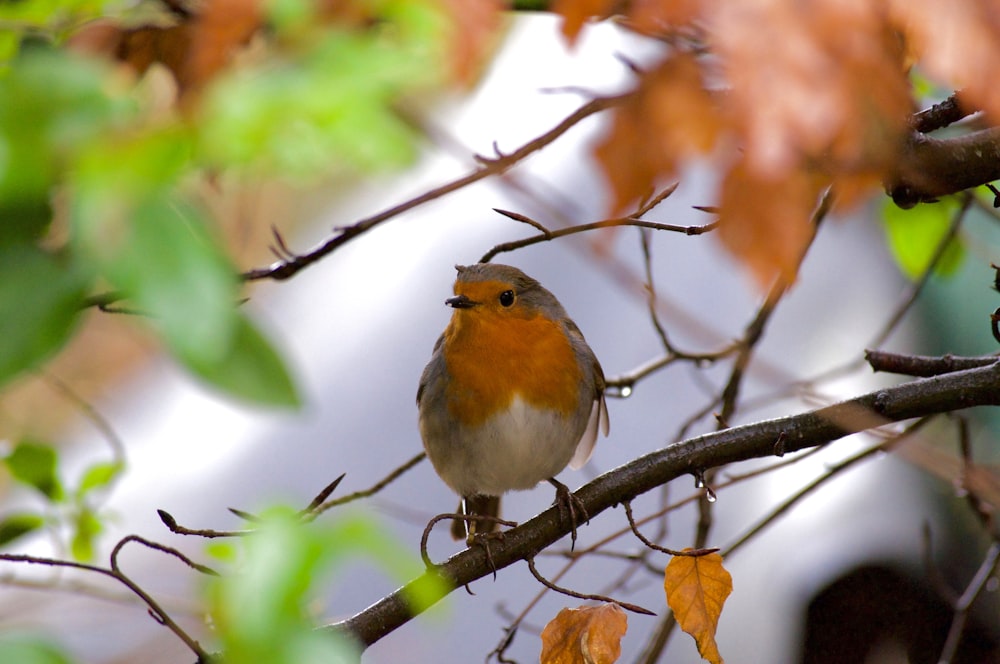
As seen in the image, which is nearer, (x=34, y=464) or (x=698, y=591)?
(x=698, y=591)

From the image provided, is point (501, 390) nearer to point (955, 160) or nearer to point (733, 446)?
point (733, 446)

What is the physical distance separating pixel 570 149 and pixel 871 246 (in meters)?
1.19

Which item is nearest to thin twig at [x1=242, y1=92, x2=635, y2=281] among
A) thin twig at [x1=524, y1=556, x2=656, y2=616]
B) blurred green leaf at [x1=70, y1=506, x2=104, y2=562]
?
thin twig at [x1=524, y1=556, x2=656, y2=616]

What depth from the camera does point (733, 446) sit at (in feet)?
5.67

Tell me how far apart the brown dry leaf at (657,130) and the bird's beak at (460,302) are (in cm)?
164

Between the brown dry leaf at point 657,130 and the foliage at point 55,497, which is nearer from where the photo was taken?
the brown dry leaf at point 657,130

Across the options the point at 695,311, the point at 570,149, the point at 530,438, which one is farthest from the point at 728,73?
the point at 570,149

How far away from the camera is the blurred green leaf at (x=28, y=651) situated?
775mm

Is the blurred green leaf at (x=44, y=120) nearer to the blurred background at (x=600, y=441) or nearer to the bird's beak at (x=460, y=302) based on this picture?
the bird's beak at (x=460, y=302)

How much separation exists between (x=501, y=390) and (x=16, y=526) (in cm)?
117

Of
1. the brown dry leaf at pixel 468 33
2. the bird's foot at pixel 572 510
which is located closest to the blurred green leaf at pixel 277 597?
the brown dry leaf at pixel 468 33

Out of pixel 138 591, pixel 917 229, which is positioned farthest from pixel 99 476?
pixel 917 229

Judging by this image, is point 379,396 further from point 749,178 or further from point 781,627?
point 749,178

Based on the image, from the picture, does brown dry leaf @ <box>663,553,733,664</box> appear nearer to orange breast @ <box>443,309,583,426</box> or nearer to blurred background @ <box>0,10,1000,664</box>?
orange breast @ <box>443,309,583,426</box>
